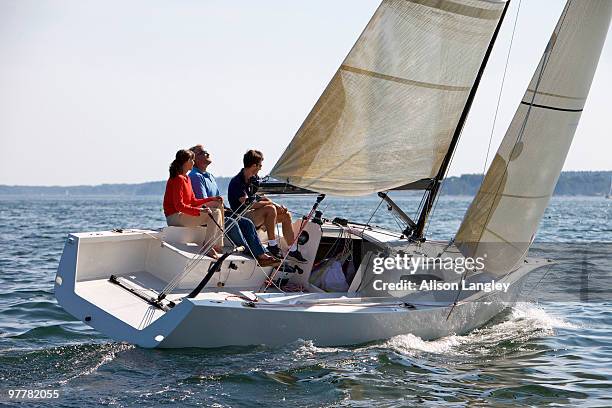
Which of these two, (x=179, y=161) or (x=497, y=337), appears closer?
(x=179, y=161)

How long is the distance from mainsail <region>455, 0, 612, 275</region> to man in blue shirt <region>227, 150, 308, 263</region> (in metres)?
1.93

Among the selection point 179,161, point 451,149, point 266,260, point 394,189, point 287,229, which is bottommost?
point 266,260

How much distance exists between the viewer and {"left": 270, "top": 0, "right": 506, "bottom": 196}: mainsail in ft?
27.8

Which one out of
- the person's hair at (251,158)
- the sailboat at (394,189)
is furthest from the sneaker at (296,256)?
the person's hair at (251,158)

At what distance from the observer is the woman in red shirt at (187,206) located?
28.4ft

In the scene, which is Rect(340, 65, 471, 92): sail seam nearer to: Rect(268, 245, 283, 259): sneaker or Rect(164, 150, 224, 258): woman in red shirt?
Rect(164, 150, 224, 258): woman in red shirt

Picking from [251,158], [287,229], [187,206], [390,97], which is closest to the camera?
[390,97]

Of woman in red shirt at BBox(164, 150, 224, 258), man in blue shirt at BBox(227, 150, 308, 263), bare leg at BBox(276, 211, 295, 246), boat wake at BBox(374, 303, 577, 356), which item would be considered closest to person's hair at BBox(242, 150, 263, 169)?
man in blue shirt at BBox(227, 150, 308, 263)

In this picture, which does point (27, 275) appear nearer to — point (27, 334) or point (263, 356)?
point (27, 334)

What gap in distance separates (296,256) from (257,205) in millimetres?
699

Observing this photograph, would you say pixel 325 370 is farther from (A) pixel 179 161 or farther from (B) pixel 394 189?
(A) pixel 179 161

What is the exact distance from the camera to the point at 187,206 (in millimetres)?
8727

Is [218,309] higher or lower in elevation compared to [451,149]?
lower

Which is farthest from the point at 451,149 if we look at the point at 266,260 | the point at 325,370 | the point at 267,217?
the point at 325,370
